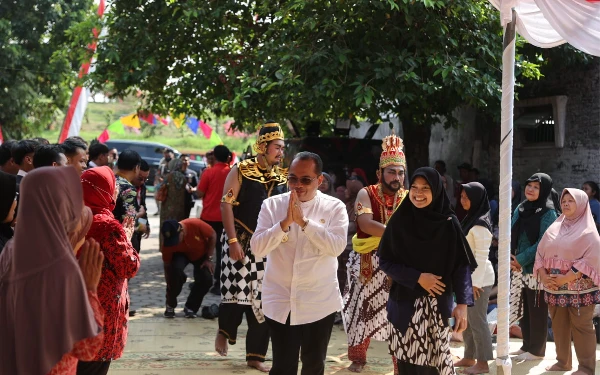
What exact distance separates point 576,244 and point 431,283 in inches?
99.6

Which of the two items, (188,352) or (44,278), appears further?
(188,352)

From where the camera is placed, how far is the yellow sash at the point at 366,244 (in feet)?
23.6

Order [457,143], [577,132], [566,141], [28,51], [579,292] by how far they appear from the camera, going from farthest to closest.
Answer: [28,51]
[457,143]
[566,141]
[577,132]
[579,292]

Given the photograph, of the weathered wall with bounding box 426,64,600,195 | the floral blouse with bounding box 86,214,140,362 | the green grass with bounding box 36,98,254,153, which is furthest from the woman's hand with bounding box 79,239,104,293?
the green grass with bounding box 36,98,254,153

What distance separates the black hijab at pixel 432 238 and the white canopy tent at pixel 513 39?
0.52 m

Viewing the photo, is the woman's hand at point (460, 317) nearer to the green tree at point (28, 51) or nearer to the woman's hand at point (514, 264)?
the woman's hand at point (514, 264)

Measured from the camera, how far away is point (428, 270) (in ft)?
17.7

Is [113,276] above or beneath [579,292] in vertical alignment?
above

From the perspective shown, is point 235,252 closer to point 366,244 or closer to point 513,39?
point 366,244

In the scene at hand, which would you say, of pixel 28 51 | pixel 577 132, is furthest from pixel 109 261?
pixel 28 51

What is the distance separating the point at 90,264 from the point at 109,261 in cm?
79

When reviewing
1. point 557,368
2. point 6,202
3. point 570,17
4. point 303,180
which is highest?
point 570,17

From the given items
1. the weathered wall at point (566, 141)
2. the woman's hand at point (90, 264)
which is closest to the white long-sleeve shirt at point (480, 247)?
the woman's hand at point (90, 264)

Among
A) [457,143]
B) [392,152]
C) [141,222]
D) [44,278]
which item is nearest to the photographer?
[44,278]
